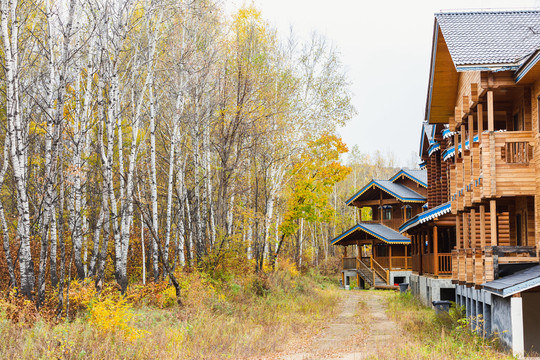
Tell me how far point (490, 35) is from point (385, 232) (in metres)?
25.7

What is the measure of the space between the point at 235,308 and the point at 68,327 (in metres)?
7.88

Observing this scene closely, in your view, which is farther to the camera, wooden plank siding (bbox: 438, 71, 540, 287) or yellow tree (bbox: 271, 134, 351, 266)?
yellow tree (bbox: 271, 134, 351, 266)

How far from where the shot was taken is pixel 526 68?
1243 cm

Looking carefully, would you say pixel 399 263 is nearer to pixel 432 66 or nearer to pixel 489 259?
pixel 432 66

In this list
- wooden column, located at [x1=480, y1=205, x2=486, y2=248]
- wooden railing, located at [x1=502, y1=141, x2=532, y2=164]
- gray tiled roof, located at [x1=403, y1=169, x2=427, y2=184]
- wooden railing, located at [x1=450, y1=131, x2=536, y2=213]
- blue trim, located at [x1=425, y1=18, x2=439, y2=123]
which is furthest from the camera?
gray tiled roof, located at [x1=403, y1=169, x2=427, y2=184]

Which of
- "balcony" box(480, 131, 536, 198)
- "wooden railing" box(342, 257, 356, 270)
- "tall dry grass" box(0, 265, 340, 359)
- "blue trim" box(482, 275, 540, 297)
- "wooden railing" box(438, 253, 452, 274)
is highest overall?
"balcony" box(480, 131, 536, 198)

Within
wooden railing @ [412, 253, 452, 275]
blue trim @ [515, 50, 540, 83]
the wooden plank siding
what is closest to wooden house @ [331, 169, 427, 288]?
wooden railing @ [412, 253, 452, 275]

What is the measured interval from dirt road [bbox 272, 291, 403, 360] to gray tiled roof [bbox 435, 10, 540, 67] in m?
7.33

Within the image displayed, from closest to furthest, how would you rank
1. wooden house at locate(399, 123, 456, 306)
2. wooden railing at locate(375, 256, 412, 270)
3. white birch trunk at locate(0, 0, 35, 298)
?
1. white birch trunk at locate(0, 0, 35, 298)
2. wooden house at locate(399, 123, 456, 306)
3. wooden railing at locate(375, 256, 412, 270)

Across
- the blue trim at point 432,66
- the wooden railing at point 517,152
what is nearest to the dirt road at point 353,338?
the wooden railing at point 517,152

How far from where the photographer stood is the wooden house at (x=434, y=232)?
23.5 m

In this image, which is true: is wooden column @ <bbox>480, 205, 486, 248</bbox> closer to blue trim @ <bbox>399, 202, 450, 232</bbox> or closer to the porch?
blue trim @ <bbox>399, 202, 450, 232</bbox>

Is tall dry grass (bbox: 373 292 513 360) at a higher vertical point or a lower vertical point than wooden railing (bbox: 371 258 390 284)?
higher

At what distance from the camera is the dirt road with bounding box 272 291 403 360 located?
12672 millimetres
